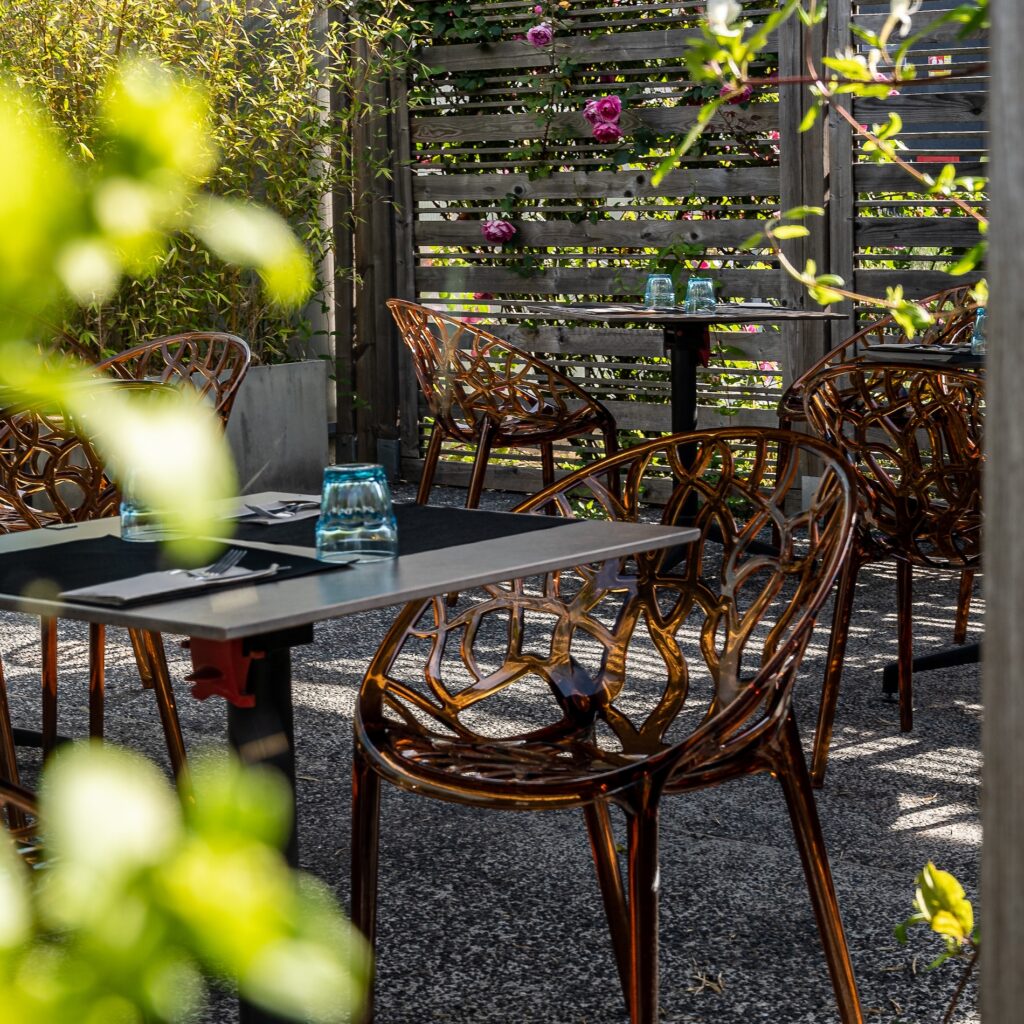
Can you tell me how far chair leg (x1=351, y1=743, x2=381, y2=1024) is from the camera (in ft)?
6.09

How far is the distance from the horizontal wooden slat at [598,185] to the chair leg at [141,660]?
2959mm

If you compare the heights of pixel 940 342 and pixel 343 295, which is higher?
pixel 343 295

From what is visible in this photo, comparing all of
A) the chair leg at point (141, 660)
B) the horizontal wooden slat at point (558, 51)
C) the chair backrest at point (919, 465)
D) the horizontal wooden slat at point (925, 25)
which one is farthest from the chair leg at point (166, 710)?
the horizontal wooden slat at point (558, 51)

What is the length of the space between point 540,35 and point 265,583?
496 cm

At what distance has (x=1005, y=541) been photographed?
653 mm

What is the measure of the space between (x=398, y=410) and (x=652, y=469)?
1.20m

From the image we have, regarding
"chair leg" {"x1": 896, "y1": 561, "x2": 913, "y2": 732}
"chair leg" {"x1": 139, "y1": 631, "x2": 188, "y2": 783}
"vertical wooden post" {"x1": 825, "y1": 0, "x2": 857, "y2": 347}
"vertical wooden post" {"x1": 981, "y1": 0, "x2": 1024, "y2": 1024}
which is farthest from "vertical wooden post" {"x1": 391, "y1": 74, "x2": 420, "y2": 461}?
"vertical wooden post" {"x1": 981, "y1": 0, "x2": 1024, "y2": 1024}

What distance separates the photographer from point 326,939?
251 millimetres

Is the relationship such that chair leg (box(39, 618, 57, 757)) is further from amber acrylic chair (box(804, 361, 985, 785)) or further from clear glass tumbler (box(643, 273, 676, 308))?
clear glass tumbler (box(643, 273, 676, 308))

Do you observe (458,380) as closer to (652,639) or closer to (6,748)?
(6,748)

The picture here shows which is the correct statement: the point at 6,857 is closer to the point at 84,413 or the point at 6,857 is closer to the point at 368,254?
the point at 84,413

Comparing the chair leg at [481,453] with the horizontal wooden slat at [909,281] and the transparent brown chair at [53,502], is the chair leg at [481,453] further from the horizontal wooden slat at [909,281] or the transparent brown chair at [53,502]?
the horizontal wooden slat at [909,281]

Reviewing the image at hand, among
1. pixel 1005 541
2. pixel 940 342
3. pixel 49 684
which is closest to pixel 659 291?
pixel 940 342

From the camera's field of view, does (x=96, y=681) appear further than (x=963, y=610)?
No
